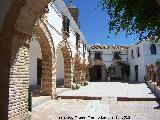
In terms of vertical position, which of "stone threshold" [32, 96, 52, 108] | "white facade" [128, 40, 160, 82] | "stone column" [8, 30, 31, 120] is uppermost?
"white facade" [128, 40, 160, 82]

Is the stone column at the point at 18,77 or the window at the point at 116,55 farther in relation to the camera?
the window at the point at 116,55

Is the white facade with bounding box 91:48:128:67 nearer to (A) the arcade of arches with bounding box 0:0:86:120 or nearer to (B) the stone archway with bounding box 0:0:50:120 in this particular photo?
(A) the arcade of arches with bounding box 0:0:86:120

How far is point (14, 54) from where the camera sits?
21.6ft

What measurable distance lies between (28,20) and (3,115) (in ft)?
7.63

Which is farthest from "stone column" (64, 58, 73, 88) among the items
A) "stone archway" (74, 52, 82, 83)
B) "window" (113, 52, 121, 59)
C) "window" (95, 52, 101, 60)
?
"window" (113, 52, 121, 59)

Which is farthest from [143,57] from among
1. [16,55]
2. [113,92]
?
[16,55]

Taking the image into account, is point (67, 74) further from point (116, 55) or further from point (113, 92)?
point (116, 55)

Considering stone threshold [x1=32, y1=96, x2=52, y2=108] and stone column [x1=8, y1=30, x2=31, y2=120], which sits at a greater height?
stone column [x1=8, y1=30, x2=31, y2=120]

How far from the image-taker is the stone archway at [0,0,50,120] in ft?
20.7

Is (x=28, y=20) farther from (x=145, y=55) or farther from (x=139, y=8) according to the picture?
(x=145, y=55)

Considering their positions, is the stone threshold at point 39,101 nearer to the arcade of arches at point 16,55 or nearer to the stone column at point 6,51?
the arcade of arches at point 16,55

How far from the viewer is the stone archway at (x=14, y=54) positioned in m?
6.32

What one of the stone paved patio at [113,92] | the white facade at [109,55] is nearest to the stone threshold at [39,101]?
the stone paved patio at [113,92]

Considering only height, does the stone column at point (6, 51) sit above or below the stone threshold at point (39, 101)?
above
